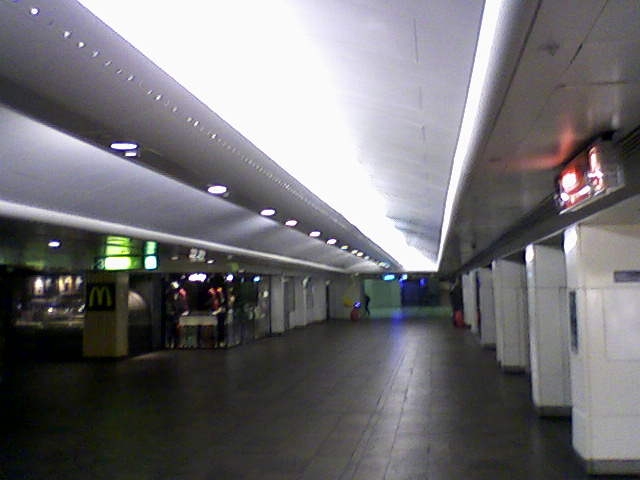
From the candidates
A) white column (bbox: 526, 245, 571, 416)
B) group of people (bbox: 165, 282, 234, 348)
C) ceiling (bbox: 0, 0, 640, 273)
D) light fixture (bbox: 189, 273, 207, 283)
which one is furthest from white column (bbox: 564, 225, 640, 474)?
group of people (bbox: 165, 282, 234, 348)

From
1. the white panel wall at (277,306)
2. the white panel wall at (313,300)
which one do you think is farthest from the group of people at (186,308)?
the white panel wall at (313,300)

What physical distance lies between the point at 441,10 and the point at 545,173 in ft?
10.9

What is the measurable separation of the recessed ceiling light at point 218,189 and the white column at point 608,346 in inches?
159

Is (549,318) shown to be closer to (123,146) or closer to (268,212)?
(268,212)

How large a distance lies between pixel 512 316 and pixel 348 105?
12.4 meters

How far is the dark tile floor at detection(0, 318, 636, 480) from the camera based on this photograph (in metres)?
9.27

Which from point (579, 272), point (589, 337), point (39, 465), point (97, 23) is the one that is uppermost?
point (97, 23)

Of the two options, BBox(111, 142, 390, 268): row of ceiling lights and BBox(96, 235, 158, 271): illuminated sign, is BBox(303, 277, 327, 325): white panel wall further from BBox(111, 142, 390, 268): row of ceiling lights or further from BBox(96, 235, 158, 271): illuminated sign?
BBox(111, 142, 390, 268): row of ceiling lights

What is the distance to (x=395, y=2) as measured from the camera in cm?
442

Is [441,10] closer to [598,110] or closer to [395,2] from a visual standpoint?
[395,2]

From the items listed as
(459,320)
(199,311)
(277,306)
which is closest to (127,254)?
(199,311)

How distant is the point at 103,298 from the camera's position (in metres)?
24.3

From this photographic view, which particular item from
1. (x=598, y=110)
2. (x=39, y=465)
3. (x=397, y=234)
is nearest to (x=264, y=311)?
(x=397, y=234)

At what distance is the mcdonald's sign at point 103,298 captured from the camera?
24266 mm
